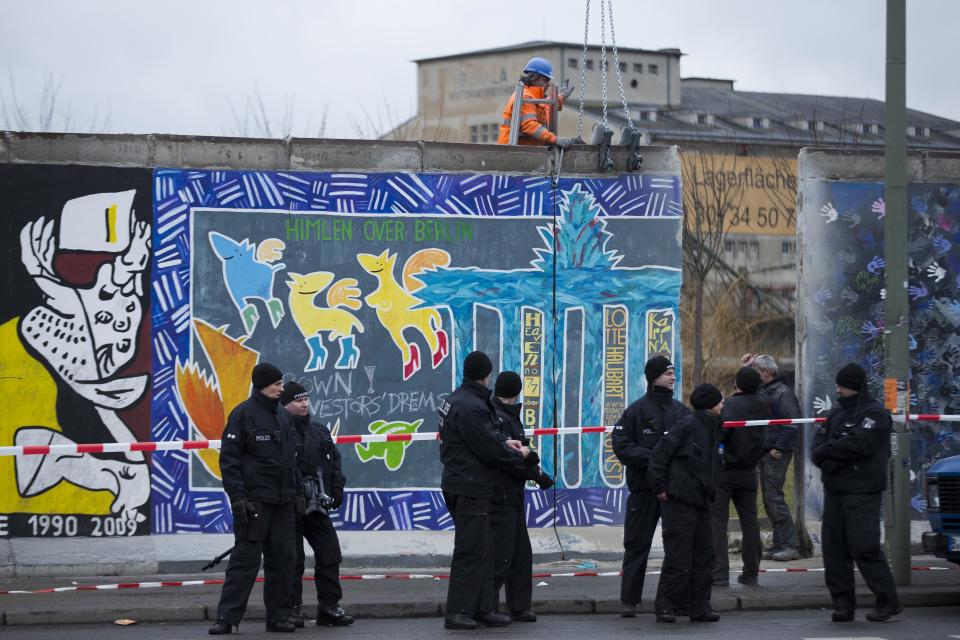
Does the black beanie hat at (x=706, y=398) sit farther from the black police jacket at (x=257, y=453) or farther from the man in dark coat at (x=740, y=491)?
the black police jacket at (x=257, y=453)

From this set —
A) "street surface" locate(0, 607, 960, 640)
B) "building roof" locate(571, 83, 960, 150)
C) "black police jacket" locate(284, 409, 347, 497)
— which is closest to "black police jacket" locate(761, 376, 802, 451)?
"street surface" locate(0, 607, 960, 640)

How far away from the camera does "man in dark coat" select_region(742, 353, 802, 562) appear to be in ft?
43.6

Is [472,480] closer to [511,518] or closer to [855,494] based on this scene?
[511,518]

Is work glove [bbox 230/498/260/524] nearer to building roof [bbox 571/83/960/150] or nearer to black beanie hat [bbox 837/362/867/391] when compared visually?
black beanie hat [bbox 837/362/867/391]

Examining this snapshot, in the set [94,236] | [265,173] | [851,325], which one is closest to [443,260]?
[265,173]

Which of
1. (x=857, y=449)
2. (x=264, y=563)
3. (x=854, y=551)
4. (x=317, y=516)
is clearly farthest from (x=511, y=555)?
(x=857, y=449)

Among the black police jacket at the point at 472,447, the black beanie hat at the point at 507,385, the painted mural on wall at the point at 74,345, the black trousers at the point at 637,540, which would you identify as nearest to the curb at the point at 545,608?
the black trousers at the point at 637,540

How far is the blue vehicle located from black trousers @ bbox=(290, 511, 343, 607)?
15.3 ft

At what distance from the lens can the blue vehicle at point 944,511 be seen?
11.1m

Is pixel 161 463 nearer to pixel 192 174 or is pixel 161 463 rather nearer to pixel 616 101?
pixel 192 174

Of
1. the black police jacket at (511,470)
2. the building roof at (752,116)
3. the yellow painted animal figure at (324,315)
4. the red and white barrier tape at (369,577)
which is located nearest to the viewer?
the black police jacket at (511,470)

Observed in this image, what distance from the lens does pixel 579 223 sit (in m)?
13.9

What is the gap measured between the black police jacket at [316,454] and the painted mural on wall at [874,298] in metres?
5.55

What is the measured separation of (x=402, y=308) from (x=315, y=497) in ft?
11.1
